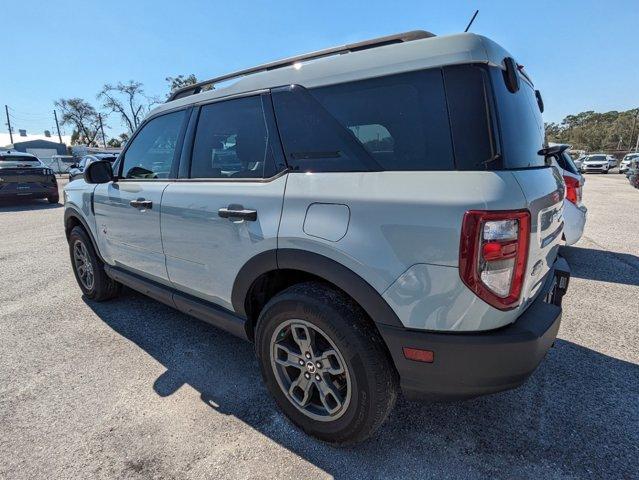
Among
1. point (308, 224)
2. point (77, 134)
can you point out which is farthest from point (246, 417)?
point (77, 134)

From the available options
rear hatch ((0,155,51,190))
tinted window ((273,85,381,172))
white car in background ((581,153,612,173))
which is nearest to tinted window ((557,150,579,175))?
tinted window ((273,85,381,172))

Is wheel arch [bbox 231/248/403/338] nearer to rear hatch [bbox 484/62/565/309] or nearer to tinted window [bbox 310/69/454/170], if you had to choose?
tinted window [bbox 310/69/454/170]

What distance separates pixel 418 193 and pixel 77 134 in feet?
268

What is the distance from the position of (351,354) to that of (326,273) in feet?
1.35

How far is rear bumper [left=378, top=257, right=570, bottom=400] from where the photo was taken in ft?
5.25

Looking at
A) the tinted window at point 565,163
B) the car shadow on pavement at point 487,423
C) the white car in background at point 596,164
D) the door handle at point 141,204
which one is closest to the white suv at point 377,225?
the car shadow on pavement at point 487,423

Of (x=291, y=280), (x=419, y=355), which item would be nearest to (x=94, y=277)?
(x=291, y=280)

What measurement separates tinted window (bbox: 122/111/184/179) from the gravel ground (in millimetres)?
1463

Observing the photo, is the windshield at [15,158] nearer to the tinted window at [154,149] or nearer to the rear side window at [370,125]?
the tinted window at [154,149]

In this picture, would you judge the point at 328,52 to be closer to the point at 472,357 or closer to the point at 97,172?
the point at 472,357

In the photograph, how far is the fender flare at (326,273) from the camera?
1736 mm

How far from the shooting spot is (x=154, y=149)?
10.4ft

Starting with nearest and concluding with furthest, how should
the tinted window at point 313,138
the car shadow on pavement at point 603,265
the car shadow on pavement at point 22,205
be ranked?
1. the tinted window at point 313,138
2. the car shadow on pavement at point 603,265
3. the car shadow on pavement at point 22,205

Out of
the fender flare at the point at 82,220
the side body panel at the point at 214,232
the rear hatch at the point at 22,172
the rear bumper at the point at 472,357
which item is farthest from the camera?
the rear hatch at the point at 22,172
